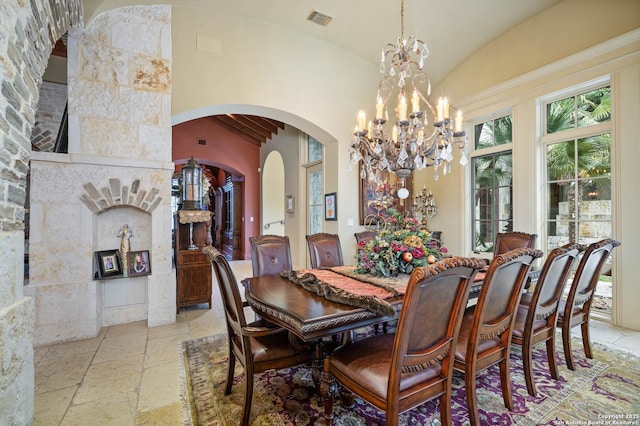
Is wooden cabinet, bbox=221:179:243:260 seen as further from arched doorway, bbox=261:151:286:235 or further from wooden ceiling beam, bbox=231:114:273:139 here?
wooden ceiling beam, bbox=231:114:273:139

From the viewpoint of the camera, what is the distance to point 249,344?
5.58ft

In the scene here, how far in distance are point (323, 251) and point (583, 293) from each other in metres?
2.27

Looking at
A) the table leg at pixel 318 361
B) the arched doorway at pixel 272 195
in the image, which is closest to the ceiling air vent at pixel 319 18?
the table leg at pixel 318 361

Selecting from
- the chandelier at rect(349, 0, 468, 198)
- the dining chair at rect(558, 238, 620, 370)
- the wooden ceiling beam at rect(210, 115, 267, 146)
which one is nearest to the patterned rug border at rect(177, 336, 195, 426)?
the chandelier at rect(349, 0, 468, 198)

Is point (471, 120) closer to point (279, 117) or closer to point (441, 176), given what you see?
point (441, 176)

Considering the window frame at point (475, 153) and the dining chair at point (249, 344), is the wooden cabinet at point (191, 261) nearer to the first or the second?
the dining chair at point (249, 344)

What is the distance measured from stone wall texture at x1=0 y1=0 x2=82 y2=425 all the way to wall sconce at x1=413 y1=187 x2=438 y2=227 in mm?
4874

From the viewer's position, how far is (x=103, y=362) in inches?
97.7

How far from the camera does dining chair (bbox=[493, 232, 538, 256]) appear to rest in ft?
9.92

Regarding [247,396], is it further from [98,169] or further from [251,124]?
[251,124]

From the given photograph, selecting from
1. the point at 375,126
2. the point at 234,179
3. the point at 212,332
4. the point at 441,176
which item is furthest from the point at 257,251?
the point at 234,179

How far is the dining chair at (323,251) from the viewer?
3.26 meters

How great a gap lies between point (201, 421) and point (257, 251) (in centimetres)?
138

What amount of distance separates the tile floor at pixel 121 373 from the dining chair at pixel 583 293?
2.42 feet
